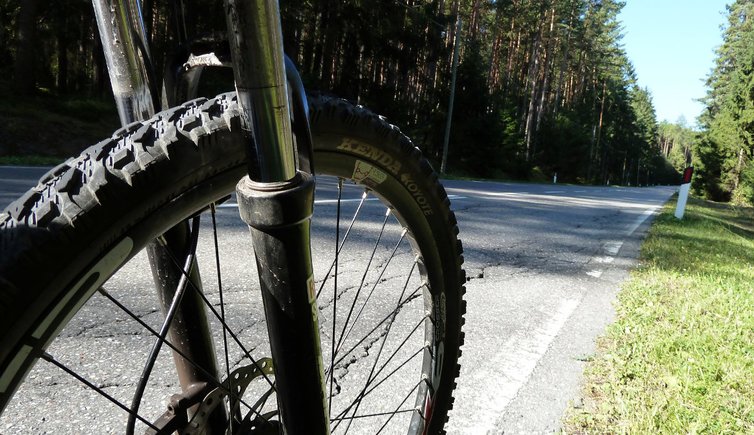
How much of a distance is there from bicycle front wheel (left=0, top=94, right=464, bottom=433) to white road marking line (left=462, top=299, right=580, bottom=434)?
333 mm

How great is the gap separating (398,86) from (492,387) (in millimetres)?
26161

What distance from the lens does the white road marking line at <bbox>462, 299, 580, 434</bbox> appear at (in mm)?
2131

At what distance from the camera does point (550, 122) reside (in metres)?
43.7

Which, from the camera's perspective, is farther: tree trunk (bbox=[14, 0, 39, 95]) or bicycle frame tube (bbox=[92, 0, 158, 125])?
tree trunk (bbox=[14, 0, 39, 95])

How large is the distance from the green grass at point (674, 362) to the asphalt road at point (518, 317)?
141mm

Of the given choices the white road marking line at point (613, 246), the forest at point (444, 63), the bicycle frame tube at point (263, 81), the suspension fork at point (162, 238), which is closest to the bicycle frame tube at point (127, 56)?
the suspension fork at point (162, 238)

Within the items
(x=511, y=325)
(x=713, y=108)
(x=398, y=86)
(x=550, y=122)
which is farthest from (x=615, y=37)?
(x=511, y=325)

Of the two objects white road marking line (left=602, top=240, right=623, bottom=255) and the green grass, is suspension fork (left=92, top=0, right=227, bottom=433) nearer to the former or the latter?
the green grass

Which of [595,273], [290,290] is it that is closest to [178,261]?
[290,290]

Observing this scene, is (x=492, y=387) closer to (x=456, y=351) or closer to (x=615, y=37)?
(x=456, y=351)

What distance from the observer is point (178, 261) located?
104cm

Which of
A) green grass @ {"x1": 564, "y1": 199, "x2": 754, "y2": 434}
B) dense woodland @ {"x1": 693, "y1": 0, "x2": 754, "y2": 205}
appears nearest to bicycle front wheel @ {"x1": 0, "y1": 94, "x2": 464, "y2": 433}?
green grass @ {"x1": 564, "y1": 199, "x2": 754, "y2": 434}

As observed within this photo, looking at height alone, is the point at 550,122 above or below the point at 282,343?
above

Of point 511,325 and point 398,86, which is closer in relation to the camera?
point 511,325
